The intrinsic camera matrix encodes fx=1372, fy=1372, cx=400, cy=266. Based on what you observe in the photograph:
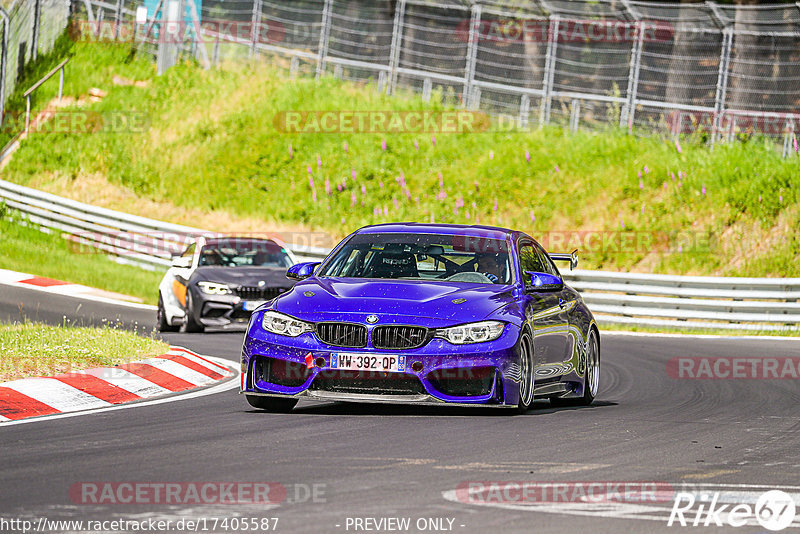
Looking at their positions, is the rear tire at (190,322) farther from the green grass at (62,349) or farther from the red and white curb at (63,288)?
the green grass at (62,349)

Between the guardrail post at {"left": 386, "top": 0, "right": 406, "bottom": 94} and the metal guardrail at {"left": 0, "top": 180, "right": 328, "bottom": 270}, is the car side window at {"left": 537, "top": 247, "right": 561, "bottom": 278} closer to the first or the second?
the metal guardrail at {"left": 0, "top": 180, "right": 328, "bottom": 270}

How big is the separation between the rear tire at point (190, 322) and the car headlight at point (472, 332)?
9556mm

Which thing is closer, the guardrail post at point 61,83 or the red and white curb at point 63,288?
the red and white curb at point 63,288

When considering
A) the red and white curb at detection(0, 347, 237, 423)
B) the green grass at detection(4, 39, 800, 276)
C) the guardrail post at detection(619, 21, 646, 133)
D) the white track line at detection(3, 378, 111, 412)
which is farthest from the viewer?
the guardrail post at detection(619, 21, 646, 133)

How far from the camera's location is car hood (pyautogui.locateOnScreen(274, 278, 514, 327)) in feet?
30.6

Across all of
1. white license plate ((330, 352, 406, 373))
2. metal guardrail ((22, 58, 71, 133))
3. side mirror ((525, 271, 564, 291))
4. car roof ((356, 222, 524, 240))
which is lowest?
white license plate ((330, 352, 406, 373))

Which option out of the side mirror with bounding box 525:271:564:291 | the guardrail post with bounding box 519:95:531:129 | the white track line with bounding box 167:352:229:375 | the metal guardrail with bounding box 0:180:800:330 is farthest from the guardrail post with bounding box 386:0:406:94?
the side mirror with bounding box 525:271:564:291

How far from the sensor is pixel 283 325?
31.2 ft

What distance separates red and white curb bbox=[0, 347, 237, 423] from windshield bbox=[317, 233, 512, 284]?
1.77 m

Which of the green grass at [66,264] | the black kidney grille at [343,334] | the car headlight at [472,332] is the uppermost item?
the car headlight at [472,332]

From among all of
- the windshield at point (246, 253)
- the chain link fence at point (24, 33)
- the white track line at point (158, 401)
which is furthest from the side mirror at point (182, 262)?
the chain link fence at point (24, 33)

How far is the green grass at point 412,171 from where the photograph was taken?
28000 millimetres

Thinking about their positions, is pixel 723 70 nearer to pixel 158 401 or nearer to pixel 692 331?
pixel 692 331

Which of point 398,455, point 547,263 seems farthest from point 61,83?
point 398,455
